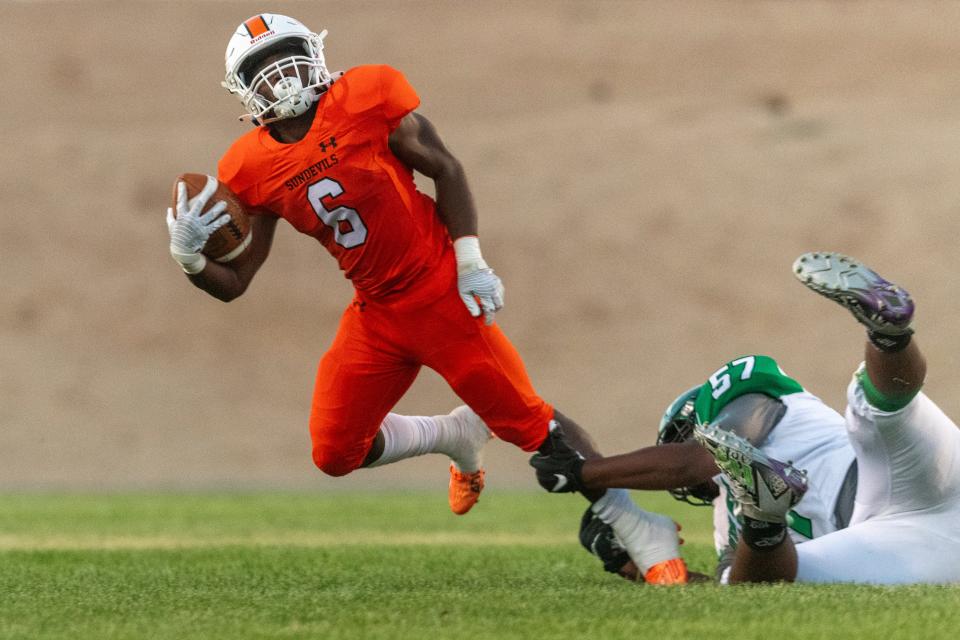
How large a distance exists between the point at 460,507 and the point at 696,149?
19887mm

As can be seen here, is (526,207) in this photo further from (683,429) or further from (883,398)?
(883,398)

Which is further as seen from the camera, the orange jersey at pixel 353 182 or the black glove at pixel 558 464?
the orange jersey at pixel 353 182

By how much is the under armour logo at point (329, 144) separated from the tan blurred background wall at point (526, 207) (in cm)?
1240

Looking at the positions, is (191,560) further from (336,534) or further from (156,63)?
(156,63)

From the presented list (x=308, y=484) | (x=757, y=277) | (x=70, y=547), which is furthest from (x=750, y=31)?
(x=70, y=547)

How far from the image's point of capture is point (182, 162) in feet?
84.5

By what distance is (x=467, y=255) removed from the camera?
5.98 meters

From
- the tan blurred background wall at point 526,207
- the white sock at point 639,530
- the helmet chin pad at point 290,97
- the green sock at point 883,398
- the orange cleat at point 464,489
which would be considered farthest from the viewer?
the tan blurred background wall at point 526,207

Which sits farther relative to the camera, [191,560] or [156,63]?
[156,63]

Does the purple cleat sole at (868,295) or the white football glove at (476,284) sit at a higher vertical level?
the white football glove at (476,284)

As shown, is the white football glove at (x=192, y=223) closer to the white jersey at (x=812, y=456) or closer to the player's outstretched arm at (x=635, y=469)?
the player's outstretched arm at (x=635, y=469)

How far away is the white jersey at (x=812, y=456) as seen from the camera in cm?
531

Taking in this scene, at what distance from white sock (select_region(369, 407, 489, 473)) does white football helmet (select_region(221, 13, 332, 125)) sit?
132 centimetres

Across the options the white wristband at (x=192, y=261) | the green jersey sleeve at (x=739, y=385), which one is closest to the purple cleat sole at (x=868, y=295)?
the green jersey sleeve at (x=739, y=385)
